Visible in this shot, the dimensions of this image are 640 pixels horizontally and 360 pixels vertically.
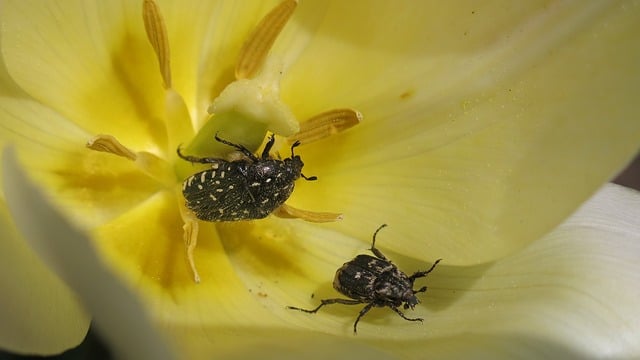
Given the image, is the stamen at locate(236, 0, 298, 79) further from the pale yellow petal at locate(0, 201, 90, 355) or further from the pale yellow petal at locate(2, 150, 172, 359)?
the pale yellow petal at locate(2, 150, 172, 359)

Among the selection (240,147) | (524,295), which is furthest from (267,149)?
(524,295)

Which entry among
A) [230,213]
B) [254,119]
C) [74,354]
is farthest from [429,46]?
[74,354]

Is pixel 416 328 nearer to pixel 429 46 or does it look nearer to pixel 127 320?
pixel 429 46

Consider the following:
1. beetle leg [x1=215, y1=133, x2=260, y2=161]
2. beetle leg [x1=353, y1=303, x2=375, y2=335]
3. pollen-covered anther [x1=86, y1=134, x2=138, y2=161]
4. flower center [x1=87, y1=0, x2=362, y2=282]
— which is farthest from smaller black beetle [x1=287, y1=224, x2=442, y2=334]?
pollen-covered anther [x1=86, y1=134, x2=138, y2=161]

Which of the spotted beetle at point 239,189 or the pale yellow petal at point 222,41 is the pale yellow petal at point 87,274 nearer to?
the spotted beetle at point 239,189

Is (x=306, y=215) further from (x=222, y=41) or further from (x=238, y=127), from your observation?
(x=222, y=41)
